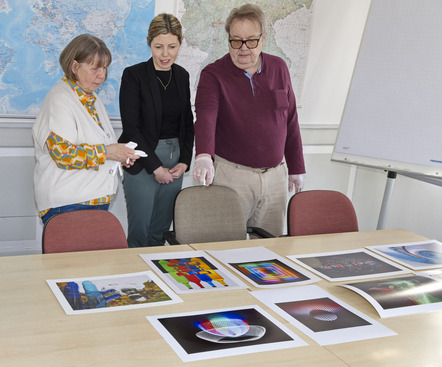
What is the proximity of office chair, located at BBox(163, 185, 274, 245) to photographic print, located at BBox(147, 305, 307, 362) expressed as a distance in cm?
104

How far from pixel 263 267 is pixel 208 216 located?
0.71 metres

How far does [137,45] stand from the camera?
3.95 metres

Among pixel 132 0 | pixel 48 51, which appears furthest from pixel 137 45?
pixel 48 51

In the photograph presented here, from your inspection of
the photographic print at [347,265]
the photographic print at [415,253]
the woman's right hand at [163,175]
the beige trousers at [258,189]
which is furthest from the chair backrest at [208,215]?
the photographic print at [415,253]

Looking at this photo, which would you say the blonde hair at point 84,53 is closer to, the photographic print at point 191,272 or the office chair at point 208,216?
the office chair at point 208,216

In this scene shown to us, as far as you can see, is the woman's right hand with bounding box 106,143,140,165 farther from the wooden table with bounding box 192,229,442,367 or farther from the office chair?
the wooden table with bounding box 192,229,442,367

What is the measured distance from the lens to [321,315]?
1949 millimetres

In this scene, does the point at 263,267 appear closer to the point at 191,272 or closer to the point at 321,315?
the point at 191,272

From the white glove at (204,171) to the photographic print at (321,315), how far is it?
844mm

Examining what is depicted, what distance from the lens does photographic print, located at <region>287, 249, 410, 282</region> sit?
2361 mm

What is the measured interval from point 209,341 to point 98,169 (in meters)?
1.43

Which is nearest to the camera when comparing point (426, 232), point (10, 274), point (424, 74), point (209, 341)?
point (209, 341)

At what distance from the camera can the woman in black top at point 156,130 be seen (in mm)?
3182

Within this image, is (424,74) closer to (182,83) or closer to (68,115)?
(182,83)
